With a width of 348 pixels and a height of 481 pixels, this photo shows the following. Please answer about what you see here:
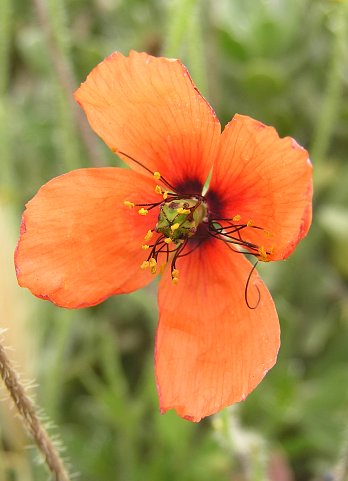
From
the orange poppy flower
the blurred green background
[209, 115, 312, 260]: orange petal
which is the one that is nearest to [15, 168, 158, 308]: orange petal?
the orange poppy flower

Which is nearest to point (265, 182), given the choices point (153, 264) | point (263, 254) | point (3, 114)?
point (263, 254)

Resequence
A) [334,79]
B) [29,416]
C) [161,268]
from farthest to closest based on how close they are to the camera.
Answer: [334,79] → [161,268] → [29,416]

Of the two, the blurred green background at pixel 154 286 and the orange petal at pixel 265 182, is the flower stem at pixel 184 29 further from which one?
the orange petal at pixel 265 182

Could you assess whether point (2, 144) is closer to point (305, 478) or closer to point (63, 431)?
point (63, 431)

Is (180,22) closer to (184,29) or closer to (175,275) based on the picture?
(184,29)

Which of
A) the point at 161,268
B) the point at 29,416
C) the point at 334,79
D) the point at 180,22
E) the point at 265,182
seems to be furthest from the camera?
the point at 334,79

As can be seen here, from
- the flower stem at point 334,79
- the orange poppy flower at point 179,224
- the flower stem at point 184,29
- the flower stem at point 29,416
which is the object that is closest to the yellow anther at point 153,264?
the orange poppy flower at point 179,224
